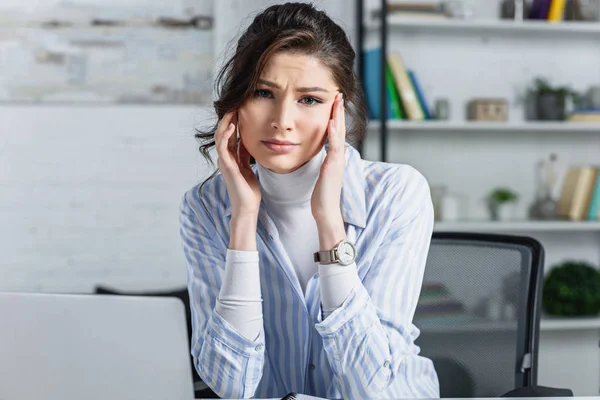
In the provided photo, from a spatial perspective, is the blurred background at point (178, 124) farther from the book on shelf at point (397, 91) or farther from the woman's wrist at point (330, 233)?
the woman's wrist at point (330, 233)

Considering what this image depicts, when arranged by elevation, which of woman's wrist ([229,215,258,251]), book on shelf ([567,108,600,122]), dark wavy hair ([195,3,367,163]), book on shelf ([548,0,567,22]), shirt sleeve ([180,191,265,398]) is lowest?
shirt sleeve ([180,191,265,398])

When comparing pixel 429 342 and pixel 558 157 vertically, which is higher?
pixel 558 157

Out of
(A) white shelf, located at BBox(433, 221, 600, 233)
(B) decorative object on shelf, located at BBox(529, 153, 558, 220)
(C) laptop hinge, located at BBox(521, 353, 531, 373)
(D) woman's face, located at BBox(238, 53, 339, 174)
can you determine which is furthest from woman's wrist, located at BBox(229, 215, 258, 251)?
(B) decorative object on shelf, located at BBox(529, 153, 558, 220)

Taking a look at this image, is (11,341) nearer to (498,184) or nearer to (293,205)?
(293,205)

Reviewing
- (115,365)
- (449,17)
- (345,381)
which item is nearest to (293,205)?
(345,381)

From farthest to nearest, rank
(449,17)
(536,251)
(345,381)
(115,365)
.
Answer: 1. (449,17)
2. (536,251)
3. (345,381)
4. (115,365)

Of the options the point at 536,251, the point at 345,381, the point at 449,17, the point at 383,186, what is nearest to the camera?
the point at 345,381

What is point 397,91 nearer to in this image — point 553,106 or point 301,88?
point 553,106

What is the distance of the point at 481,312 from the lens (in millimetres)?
1476

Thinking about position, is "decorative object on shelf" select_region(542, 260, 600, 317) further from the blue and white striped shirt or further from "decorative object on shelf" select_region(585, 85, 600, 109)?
the blue and white striped shirt

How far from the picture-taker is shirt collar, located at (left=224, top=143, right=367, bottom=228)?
1.28 metres

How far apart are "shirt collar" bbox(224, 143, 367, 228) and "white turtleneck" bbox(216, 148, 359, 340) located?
56 mm

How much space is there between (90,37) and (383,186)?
2267mm

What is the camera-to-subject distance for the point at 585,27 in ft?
10.1
